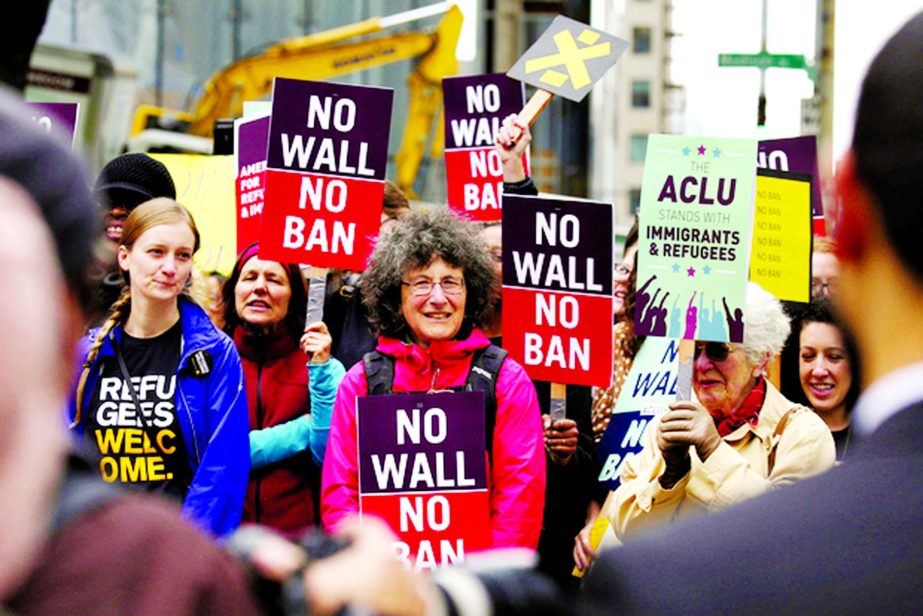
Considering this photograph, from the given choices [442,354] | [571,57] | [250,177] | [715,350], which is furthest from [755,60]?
[442,354]

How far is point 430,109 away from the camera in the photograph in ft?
68.9

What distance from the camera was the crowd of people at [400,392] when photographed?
53.5 inches

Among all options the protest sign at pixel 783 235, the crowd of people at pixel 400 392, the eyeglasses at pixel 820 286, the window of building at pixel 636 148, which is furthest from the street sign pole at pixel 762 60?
the window of building at pixel 636 148

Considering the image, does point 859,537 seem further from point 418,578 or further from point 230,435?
point 230,435

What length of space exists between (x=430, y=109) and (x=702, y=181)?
602 inches

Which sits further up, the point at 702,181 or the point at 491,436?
the point at 702,181

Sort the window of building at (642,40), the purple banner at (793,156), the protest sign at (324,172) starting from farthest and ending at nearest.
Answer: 1. the window of building at (642,40)
2. the purple banner at (793,156)
3. the protest sign at (324,172)

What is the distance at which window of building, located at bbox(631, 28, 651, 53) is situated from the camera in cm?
10531

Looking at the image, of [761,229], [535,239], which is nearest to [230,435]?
[535,239]

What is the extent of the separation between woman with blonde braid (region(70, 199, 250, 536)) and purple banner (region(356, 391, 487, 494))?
40 cm

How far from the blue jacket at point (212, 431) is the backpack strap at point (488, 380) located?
753 mm

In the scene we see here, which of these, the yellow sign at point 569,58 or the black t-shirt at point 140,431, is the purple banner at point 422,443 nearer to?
the black t-shirt at point 140,431

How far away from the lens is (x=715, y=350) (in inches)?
218

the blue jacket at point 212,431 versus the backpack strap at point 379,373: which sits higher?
the backpack strap at point 379,373
